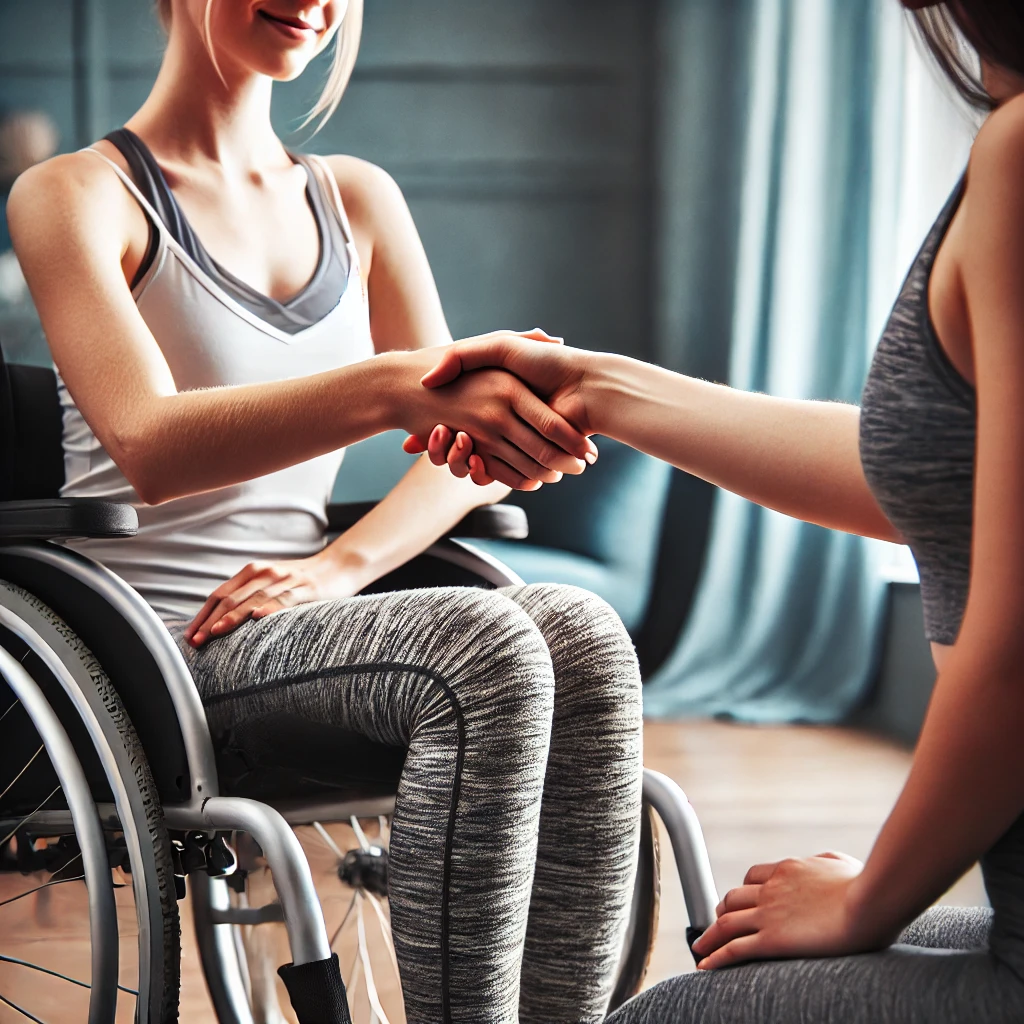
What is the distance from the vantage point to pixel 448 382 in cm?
98

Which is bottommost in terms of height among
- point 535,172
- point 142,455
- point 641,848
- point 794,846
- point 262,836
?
point 794,846

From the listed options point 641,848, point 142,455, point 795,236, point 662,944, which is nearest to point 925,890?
point 641,848

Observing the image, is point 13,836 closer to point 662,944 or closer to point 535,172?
point 662,944

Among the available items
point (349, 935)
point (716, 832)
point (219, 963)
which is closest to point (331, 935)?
point (349, 935)

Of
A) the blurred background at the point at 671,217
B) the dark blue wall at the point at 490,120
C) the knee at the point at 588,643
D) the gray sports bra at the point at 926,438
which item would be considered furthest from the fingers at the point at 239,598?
the dark blue wall at the point at 490,120

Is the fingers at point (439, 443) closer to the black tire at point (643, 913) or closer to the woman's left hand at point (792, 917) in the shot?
the black tire at point (643, 913)

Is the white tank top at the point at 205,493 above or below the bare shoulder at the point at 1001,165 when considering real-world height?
below

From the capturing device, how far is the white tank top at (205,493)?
1.00 m

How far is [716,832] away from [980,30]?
1.87 m

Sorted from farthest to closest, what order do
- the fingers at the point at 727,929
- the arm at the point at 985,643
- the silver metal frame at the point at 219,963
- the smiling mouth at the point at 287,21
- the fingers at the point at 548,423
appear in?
1. the silver metal frame at the point at 219,963
2. the smiling mouth at the point at 287,21
3. the fingers at the point at 548,423
4. the fingers at the point at 727,929
5. the arm at the point at 985,643

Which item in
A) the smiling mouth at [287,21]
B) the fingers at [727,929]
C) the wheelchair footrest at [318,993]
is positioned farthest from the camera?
the smiling mouth at [287,21]

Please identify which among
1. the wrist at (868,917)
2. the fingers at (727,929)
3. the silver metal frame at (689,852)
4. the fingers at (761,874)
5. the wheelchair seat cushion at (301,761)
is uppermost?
the wrist at (868,917)

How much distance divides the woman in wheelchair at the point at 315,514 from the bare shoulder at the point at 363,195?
1.2 inches

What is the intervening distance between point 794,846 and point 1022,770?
1741 millimetres
